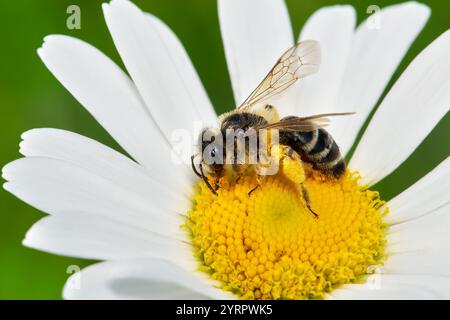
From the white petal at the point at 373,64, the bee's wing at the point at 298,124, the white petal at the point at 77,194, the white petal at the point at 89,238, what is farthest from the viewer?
the white petal at the point at 373,64

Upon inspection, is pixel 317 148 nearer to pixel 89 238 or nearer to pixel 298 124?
pixel 298 124

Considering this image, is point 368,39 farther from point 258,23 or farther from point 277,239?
point 277,239

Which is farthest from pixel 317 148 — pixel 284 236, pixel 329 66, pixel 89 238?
pixel 89 238

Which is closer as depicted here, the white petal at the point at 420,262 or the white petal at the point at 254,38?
the white petal at the point at 420,262

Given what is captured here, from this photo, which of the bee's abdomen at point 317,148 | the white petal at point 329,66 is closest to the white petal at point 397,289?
the bee's abdomen at point 317,148

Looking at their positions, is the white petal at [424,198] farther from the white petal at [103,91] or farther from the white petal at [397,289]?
the white petal at [103,91]

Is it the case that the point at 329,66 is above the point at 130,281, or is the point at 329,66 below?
above
